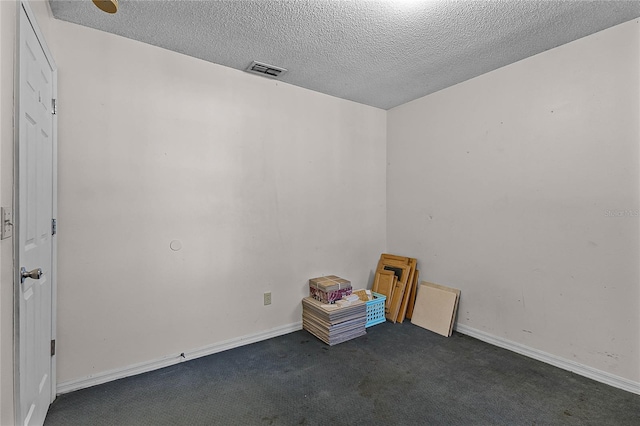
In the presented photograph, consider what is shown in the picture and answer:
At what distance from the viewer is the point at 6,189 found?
3.88 feet

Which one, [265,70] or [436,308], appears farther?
[436,308]

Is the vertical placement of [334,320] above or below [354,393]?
above

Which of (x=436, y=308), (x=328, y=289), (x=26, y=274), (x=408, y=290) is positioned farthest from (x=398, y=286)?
(x=26, y=274)

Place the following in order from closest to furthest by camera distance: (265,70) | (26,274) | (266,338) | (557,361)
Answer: (26,274) → (557,361) → (265,70) → (266,338)

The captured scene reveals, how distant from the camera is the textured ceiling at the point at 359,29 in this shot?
6.05 feet

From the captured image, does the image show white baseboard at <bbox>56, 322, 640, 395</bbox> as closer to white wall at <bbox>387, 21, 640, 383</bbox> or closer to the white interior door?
white wall at <bbox>387, 21, 640, 383</bbox>

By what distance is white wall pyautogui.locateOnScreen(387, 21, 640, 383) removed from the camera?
2.05 metres

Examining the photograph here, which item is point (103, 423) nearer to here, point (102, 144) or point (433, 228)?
point (102, 144)

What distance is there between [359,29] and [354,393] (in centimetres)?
249

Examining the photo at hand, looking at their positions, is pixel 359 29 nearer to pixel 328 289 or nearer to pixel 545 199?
pixel 545 199

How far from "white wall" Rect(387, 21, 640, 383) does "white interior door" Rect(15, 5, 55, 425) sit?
3174mm

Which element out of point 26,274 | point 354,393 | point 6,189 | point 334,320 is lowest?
point 354,393

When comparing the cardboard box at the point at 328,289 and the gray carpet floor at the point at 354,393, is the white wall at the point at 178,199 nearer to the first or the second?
the cardboard box at the point at 328,289

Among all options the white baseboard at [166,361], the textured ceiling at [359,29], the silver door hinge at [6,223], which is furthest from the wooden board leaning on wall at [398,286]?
the silver door hinge at [6,223]
